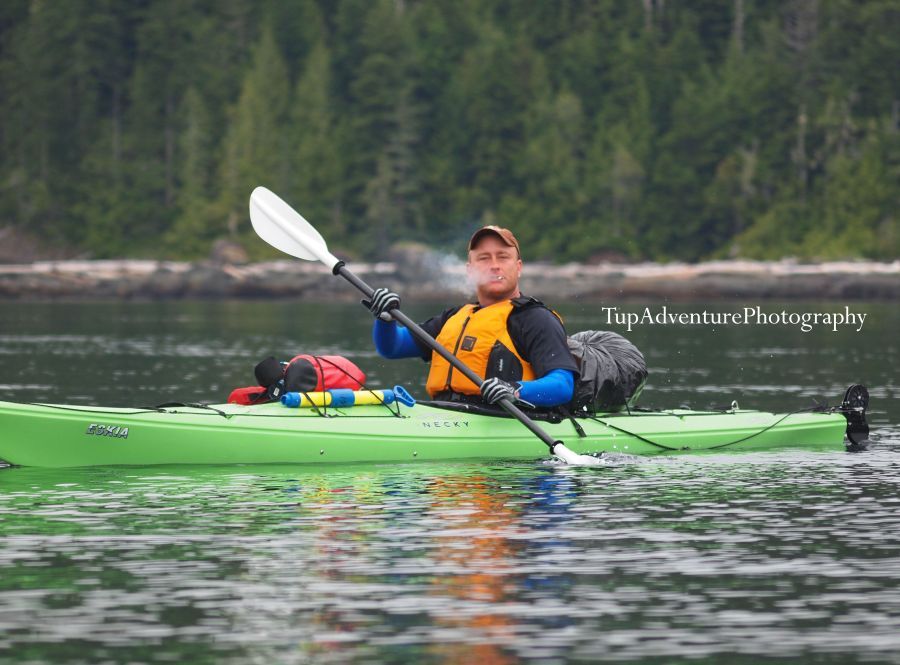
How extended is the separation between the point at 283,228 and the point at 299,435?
9.23 ft

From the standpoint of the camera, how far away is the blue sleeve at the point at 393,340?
13.0 m

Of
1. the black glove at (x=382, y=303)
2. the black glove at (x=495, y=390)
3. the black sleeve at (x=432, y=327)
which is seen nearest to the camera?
the black glove at (x=495, y=390)

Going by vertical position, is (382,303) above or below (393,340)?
above

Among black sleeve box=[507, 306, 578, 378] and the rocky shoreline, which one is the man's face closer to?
black sleeve box=[507, 306, 578, 378]

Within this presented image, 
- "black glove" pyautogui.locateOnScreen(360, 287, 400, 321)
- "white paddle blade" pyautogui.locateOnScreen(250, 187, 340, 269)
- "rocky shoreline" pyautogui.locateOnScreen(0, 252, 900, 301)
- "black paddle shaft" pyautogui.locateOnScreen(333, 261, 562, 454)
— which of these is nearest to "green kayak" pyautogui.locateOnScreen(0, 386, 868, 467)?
"black paddle shaft" pyautogui.locateOnScreen(333, 261, 562, 454)

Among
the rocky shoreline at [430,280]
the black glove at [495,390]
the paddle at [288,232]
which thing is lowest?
the black glove at [495,390]

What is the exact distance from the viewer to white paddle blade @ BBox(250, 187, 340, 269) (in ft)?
47.7

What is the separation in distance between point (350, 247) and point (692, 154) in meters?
14.5

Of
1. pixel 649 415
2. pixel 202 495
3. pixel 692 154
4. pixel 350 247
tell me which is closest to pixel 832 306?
pixel 692 154

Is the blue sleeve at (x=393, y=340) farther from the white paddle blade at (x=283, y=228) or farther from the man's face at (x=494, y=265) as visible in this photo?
the white paddle blade at (x=283, y=228)

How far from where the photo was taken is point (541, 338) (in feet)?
41.5

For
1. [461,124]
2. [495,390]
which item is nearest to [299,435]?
[495,390]

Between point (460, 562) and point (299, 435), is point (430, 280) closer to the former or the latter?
point (299, 435)

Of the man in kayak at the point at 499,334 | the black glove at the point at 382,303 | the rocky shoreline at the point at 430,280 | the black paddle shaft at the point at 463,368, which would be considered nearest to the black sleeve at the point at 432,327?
the man in kayak at the point at 499,334
